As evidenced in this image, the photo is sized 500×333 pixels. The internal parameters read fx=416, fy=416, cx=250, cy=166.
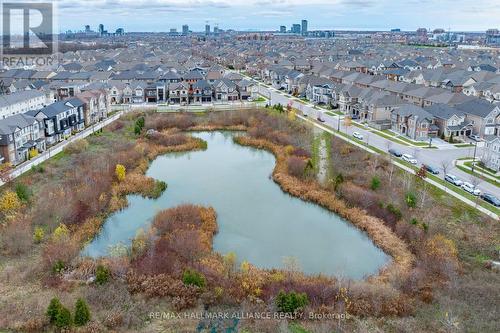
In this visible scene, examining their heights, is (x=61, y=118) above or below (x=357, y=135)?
above

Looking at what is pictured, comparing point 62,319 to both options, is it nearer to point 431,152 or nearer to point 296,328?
point 296,328

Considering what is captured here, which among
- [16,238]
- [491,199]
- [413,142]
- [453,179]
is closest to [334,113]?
[413,142]

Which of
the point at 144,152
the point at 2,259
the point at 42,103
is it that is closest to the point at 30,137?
the point at 144,152

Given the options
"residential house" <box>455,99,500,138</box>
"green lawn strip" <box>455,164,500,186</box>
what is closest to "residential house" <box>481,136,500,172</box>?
"green lawn strip" <box>455,164,500,186</box>

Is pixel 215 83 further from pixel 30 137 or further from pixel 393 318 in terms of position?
pixel 393 318

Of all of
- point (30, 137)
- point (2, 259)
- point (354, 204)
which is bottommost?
point (2, 259)

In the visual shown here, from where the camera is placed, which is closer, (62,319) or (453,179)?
(62,319)

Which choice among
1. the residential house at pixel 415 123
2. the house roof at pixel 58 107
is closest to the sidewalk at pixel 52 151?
the house roof at pixel 58 107

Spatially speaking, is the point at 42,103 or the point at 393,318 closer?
the point at 393,318

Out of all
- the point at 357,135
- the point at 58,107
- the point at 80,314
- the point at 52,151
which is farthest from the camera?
the point at 58,107
